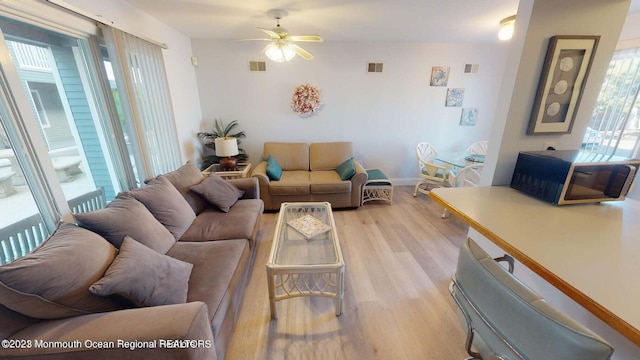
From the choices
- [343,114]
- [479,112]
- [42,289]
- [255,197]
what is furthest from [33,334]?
[479,112]

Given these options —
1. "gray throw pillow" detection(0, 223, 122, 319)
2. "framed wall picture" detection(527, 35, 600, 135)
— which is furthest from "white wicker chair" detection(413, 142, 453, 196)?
"gray throw pillow" detection(0, 223, 122, 319)

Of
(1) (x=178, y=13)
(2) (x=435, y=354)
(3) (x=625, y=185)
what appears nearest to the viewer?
(3) (x=625, y=185)

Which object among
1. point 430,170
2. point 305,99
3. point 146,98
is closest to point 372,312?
point 430,170

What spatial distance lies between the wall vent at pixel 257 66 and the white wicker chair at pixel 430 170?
9.04 ft

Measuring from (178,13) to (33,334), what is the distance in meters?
2.80

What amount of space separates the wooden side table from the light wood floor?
1.04 metres

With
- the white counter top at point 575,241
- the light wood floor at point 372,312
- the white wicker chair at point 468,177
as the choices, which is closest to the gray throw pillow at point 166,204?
the light wood floor at point 372,312

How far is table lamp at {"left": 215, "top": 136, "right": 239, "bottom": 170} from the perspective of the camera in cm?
319

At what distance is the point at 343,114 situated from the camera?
3883mm

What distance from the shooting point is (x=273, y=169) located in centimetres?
327

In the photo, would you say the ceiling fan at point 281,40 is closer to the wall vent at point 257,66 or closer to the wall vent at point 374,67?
the wall vent at point 257,66

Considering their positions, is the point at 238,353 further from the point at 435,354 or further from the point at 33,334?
the point at 435,354

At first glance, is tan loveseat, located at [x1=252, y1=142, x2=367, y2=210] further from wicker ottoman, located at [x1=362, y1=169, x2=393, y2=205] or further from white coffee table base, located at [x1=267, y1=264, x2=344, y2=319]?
white coffee table base, located at [x1=267, y1=264, x2=344, y2=319]

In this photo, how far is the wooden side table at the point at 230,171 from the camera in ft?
10.6
